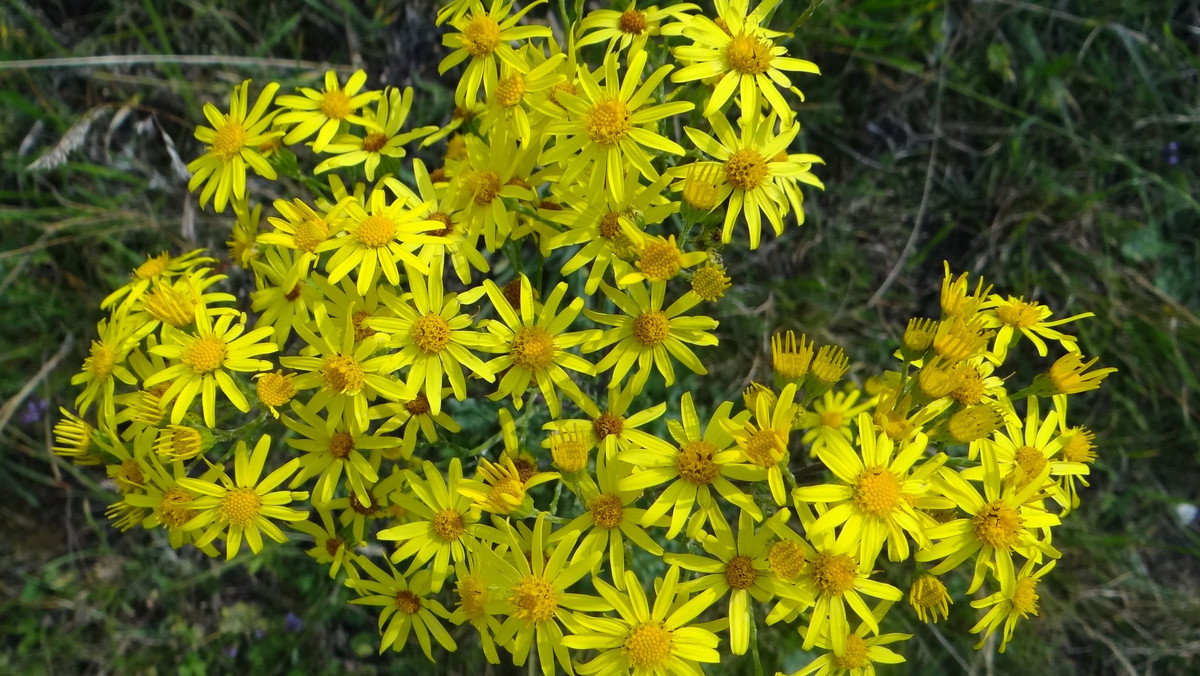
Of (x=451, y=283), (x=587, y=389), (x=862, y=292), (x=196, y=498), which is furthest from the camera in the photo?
(x=862, y=292)

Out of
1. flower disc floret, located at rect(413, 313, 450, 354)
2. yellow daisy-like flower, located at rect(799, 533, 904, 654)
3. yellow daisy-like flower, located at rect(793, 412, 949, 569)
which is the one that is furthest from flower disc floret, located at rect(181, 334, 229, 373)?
yellow daisy-like flower, located at rect(799, 533, 904, 654)

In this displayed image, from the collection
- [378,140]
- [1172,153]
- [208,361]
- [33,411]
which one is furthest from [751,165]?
[33,411]

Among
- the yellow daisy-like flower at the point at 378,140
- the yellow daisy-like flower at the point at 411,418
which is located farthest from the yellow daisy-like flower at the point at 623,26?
the yellow daisy-like flower at the point at 411,418

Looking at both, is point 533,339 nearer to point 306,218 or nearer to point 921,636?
point 306,218

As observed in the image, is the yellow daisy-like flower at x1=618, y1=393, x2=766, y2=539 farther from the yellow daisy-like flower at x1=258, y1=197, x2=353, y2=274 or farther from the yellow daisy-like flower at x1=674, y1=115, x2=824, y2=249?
the yellow daisy-like flower at x1=258, y1=197, x2=353, y2=274

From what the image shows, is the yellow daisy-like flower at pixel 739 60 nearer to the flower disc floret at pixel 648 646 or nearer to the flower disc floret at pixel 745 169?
the flower disc floret at pixel 745 169

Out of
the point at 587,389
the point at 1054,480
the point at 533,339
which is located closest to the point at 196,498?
the point at 533,339
